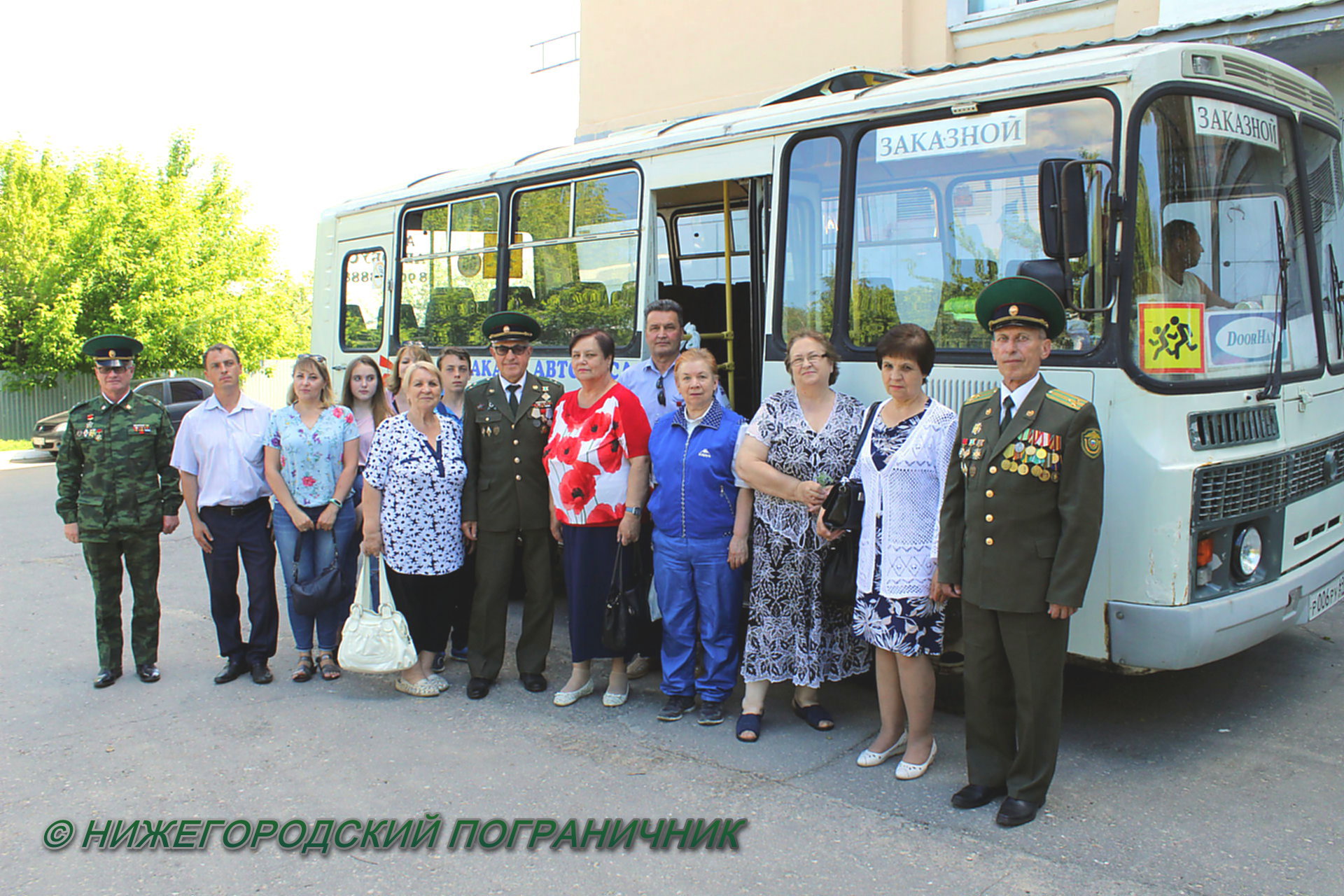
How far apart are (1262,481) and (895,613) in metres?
1.72

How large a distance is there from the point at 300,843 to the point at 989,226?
148 inches

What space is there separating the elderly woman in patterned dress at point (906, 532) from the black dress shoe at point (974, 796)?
0.95 ft

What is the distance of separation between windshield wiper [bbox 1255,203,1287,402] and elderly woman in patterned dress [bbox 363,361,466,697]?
151 inches

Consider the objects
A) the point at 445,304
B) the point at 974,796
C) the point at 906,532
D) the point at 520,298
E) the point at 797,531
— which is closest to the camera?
the point at 974,796

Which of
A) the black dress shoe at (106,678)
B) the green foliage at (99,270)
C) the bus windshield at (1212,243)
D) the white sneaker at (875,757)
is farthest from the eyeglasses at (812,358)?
the green foliage at (99,270)

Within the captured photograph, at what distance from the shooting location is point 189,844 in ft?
13.0

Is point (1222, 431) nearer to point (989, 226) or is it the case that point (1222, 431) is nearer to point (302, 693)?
point (989, 226)

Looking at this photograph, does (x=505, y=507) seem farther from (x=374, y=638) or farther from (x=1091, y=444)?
(x=1091, y=444)

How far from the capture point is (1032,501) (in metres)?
3.88

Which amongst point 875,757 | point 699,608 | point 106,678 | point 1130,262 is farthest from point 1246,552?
point 106,678

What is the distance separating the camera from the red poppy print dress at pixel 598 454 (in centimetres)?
527

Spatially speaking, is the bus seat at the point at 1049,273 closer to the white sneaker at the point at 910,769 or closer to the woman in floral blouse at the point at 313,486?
the white sneaker at the point at 910,769

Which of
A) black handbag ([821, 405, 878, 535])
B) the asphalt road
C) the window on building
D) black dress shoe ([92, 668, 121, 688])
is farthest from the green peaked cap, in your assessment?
black dress shoe ([92, 668, 121, 688])

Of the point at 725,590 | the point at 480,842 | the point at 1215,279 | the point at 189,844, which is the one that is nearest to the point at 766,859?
the point at 480,842
